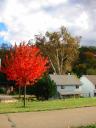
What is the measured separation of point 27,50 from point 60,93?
182 ft

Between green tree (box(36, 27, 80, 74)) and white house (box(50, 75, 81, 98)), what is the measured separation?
2991 mm

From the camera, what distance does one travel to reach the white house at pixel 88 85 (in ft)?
347

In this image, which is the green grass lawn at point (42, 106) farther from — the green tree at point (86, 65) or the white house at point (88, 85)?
the green tree at point (86, 65)

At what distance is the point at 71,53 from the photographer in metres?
91.1

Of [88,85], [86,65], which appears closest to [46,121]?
[88,85]

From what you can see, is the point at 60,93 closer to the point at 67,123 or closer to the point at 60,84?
the point at 60,84

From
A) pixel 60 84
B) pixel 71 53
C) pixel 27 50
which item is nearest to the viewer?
pixel 27 50

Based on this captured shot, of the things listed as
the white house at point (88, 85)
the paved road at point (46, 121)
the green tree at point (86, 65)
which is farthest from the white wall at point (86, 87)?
the paved road at point (46, 121)

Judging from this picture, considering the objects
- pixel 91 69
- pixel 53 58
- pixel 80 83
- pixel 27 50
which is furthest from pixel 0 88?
pixel 27 50

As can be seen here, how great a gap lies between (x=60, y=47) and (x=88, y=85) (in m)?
21.1

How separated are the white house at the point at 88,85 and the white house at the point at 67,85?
3618 mm

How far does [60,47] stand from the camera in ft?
298

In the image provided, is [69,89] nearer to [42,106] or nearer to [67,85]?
[67,85]

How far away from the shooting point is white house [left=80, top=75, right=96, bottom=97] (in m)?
106
